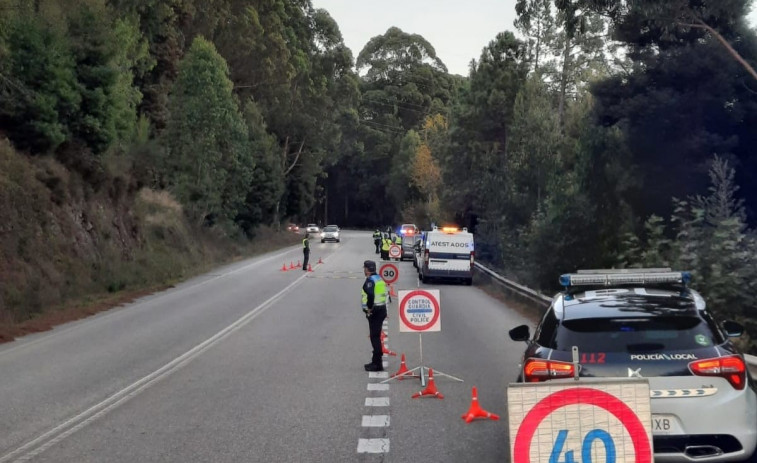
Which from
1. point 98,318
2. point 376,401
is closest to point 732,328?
point 376,401

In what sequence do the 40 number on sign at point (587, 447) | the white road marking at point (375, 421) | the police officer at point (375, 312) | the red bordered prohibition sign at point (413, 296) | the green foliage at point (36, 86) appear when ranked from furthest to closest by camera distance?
the green foliage at point (36, 86) < the police officer at point (375, 312) < the red bordered prohibition sign at point (413, 296) < the white road marking at point (375, 421) < the 40 number on sign at point (587, 447)

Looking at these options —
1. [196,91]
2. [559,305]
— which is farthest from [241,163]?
[559,305]

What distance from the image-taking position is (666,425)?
6.90 m

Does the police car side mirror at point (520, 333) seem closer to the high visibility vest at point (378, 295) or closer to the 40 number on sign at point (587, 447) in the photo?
the 40 number on sign at point (587, 447)

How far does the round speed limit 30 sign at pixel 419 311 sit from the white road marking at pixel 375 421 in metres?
2.92

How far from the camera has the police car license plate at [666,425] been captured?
689 centimetres

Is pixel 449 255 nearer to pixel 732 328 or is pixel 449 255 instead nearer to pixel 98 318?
pixel 98 318

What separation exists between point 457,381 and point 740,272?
5.14m

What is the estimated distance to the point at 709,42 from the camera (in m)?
29.7

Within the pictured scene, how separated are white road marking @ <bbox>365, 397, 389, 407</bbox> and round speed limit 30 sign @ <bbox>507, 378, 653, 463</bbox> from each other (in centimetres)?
574

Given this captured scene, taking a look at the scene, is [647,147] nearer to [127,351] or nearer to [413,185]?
[127,351]

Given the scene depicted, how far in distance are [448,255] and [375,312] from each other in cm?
2175

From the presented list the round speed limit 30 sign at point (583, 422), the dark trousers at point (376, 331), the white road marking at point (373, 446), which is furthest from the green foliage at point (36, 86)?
the round speed limit 30 sign at point (583, 422)

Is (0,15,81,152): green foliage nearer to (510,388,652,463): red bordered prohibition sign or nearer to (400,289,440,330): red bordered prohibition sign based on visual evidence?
(400,289,440,330): red bordered prohibition sign
